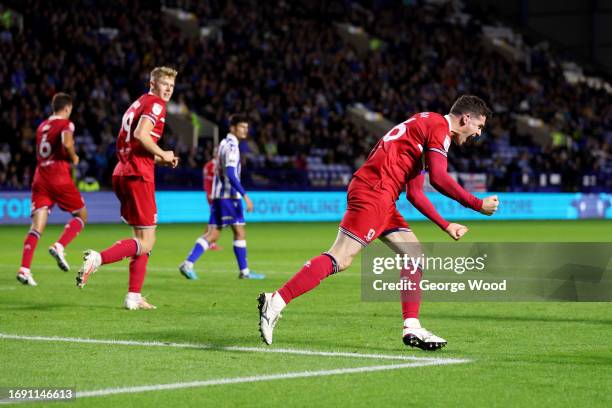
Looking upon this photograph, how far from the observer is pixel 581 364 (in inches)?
298

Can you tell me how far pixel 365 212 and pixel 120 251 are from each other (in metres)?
3.46

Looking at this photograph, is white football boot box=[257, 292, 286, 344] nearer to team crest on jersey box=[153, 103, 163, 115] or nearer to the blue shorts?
team crest on jersey box=[153, 103, 163, 115]

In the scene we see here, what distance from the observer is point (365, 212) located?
8211 millimetres

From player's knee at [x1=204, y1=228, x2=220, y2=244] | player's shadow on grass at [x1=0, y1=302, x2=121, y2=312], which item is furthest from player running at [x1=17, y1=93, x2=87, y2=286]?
player's shadow on grass at [x1=0, y1=302, x2=121, y2=312]

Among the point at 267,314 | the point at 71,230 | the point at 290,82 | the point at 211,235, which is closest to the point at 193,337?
the point at 267,314

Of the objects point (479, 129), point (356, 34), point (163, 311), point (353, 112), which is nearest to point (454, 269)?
point (163, 311)

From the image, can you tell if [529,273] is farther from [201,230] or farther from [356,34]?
[356,34]

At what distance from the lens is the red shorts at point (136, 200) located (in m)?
11.1

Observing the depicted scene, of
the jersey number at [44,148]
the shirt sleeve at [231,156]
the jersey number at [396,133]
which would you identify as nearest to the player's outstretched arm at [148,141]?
the jersey number at [396,133]

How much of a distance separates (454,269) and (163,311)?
23.5ft

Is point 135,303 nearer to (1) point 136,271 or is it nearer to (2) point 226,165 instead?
(1) point 136,271

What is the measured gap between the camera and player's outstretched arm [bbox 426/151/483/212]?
7.99 metres

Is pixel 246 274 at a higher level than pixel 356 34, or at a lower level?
lower

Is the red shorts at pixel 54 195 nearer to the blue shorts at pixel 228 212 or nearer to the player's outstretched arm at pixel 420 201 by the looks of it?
the blue shorts at pixel 228 212
